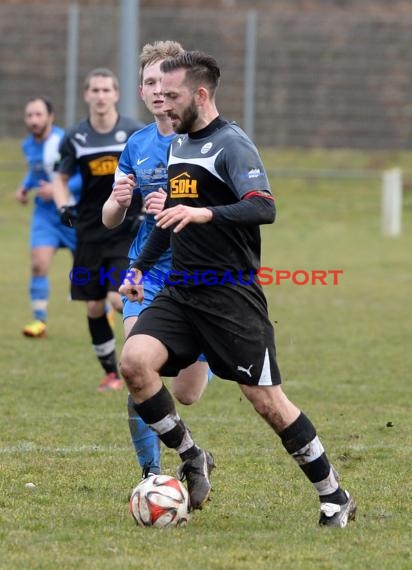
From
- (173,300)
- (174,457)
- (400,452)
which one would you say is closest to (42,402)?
(174,457)

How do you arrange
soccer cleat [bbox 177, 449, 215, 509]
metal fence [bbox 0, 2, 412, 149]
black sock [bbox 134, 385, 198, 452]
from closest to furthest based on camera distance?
black sock [bbox 134, 385, 198, 452] → soccer cleat [bbox 177, 449, 215, 509] → metal fence [bbox 0, 2, 412, 149]

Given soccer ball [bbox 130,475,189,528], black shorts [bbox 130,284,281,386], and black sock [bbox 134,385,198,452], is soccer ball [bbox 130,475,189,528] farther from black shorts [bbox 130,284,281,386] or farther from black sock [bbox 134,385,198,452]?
black shorts [bbox 130,284,281,386]

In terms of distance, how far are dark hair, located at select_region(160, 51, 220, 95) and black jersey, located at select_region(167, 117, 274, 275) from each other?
0.58 ft

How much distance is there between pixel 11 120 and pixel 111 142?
18.5 meters

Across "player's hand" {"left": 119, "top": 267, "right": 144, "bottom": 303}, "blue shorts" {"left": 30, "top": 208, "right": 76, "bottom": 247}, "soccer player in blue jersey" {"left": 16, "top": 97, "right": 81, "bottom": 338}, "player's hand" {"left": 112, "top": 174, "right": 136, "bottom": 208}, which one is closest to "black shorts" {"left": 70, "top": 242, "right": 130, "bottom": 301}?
"player's hand" {"left": 112, "top": 174, "right": 136, "bottom": 208}

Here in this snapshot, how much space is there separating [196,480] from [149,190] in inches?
61.4

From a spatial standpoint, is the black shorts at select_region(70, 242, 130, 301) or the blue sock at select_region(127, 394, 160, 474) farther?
the black shorts at select_region(70, 242, 130, 301)

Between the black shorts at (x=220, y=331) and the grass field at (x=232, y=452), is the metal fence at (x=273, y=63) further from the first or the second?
the black shorts at (x=220, y=331)

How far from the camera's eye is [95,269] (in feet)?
26.6

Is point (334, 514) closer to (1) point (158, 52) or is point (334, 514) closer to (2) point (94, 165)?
(1) point (158, 52)

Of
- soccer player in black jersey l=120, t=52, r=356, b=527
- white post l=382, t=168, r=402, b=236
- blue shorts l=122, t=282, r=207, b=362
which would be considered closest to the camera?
→ soccer player in black jersey l=120, t=52, r=356, b=527

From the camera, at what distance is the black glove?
7.36m

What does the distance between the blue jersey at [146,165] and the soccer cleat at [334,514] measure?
1.53 meters

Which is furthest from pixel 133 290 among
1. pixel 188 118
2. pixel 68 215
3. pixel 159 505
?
pixel 68 215
